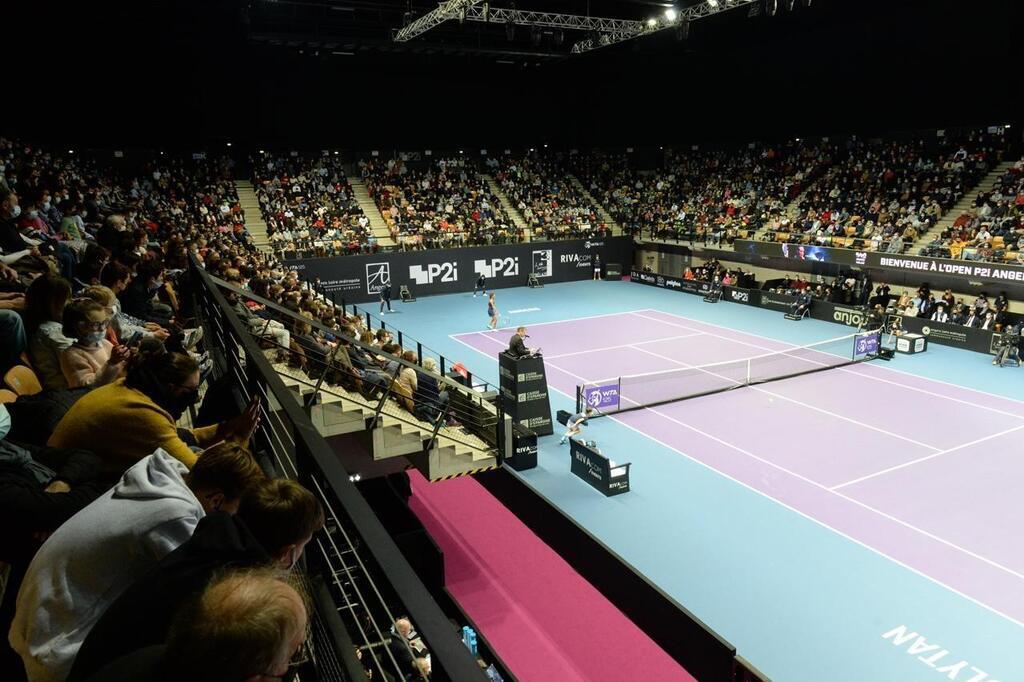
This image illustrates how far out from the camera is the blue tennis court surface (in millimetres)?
9172

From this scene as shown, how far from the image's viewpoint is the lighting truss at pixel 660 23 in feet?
88.3

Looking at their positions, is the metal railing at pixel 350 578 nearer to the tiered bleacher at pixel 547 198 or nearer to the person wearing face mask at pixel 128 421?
the person wearing face mask at pixel 128 421

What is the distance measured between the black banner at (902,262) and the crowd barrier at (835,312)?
191 centimetres

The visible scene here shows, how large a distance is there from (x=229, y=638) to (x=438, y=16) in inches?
1195

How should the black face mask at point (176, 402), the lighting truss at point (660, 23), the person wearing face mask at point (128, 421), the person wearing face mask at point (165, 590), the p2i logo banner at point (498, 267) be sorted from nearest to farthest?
the person wearing face mask at point (165, 590) < the person wearing face mask at point (128, 421) < the black face mask at point (176, 402) < the lighting truss at point (660, 23) < the p2i logo banner at point (498, 267)

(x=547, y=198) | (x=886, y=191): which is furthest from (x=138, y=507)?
(x=547, y=198)

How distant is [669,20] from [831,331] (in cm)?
1482

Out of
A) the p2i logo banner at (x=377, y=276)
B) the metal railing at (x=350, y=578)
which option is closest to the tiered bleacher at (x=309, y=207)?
the p2i logo banner at (x=377, y=276)

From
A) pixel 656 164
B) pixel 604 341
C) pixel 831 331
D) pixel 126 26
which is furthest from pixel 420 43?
pixel 831 331

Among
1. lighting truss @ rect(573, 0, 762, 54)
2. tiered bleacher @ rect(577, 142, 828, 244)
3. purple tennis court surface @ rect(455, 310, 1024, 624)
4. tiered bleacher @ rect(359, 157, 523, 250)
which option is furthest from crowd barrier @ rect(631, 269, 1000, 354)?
lighting truss @ rect(573, 0, 762, 54)

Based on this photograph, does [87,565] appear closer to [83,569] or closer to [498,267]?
[83,569]

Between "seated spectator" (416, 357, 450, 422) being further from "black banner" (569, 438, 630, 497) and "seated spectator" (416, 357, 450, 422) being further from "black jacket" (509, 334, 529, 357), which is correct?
"black jacket" (509, 334, 529, 357)

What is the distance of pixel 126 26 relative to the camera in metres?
31.1

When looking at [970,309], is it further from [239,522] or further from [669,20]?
[239,522]
